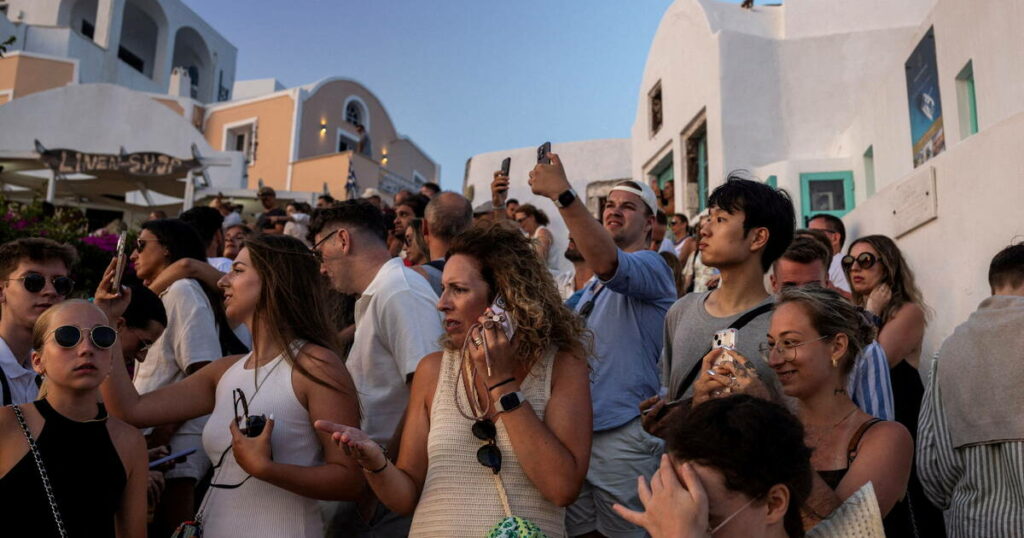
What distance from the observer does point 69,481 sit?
2.32 m

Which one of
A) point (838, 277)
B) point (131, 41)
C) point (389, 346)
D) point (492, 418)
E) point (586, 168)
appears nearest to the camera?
point (492, 418)

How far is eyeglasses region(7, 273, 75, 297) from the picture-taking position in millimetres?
3270

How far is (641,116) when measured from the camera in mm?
16781

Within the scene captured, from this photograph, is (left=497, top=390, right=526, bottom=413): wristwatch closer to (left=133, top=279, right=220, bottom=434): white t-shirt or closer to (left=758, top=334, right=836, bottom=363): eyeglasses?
(left=758, top=334, right=836, bottom=363): eyeglasses

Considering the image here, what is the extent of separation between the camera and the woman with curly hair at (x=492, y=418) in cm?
218

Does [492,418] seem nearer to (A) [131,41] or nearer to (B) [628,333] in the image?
(B) [628,333]

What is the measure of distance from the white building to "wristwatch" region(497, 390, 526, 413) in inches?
137

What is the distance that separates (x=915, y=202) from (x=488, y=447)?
491 centimetres

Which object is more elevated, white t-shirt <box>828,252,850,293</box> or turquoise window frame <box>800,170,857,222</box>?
turquoise window frame <box>800,170,857,222</box>

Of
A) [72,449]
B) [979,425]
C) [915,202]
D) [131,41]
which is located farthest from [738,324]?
[131,41]

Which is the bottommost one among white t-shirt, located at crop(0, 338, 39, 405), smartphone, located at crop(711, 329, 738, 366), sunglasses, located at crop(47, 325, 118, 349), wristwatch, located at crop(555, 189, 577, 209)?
white t-shirt, located at crop(0, 338, 39, 405)

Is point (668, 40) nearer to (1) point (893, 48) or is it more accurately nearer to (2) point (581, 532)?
(1) point (893, 48)

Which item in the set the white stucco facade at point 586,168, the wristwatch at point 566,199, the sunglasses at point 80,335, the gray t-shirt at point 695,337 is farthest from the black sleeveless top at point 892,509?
the white stucco facade at point 586,168

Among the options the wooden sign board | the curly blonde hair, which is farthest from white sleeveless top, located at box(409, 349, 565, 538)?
the wooden sign board
